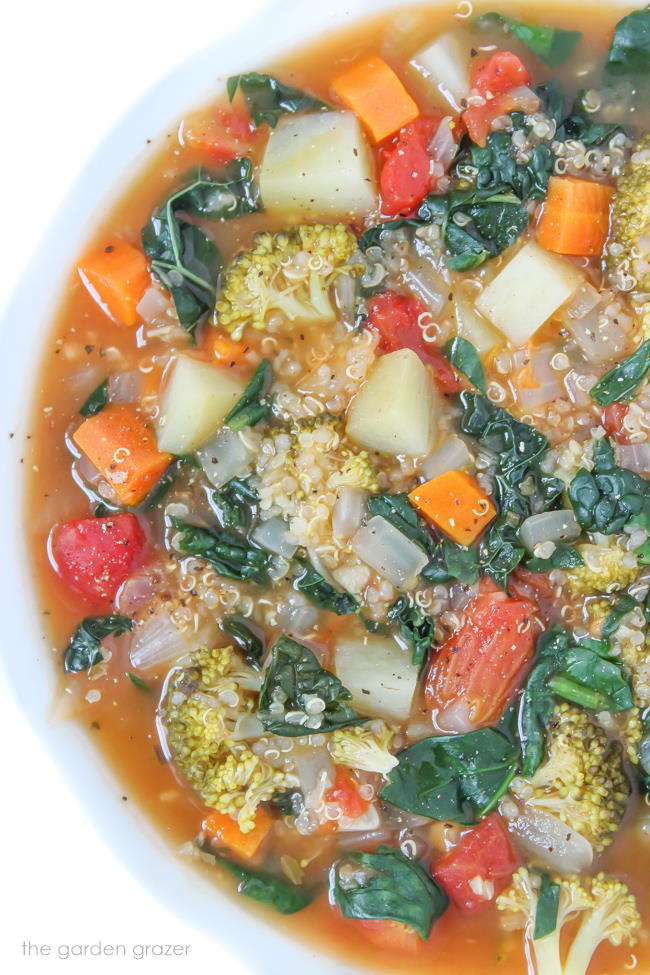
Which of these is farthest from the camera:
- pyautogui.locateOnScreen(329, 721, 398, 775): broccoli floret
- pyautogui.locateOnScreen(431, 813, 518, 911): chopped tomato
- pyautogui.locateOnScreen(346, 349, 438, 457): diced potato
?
pyautogui.locateOnScreen(431, 813, 518, 911): chopped tomato

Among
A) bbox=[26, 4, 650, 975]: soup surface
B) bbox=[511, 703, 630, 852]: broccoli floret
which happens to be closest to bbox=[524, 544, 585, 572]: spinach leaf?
bbox=[26, 4, 650, 975]: soup surface

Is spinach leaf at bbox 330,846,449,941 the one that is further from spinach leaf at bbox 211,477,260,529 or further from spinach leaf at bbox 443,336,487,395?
spinach leaf at bbox 443,336,487,395

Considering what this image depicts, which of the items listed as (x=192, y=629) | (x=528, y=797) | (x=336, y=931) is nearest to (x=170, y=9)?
(x=192, y=629)

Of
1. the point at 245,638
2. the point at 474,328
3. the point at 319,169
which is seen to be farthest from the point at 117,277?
the point at 245,638

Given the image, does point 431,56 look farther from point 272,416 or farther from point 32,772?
point 32,772

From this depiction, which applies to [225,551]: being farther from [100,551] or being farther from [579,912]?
[579,912]

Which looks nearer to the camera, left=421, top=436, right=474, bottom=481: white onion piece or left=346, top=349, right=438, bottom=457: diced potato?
left=346, top=349, right=438, bottom=457: diced potato
